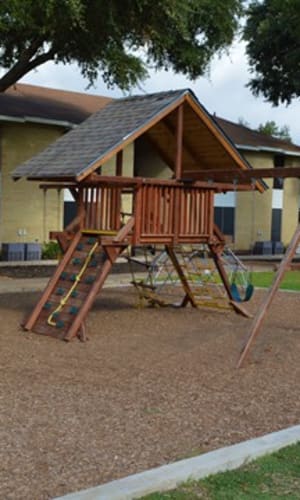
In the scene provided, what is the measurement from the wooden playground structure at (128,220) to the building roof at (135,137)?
33mm

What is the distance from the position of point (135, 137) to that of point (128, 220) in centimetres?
130

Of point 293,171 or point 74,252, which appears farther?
point 74,252

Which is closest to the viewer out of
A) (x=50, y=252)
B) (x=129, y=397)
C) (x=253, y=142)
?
(x=129, y=397)

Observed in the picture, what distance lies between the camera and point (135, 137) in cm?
1105

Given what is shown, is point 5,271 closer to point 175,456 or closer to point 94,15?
point 94,15

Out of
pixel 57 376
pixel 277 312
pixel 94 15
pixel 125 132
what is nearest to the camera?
pixel 57 376

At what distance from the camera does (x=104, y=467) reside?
520 centimetres

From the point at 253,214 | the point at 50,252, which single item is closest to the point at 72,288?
the point at 50,252

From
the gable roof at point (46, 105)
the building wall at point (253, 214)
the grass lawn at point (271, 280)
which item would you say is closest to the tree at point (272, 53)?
the building wall at point (253, 214)

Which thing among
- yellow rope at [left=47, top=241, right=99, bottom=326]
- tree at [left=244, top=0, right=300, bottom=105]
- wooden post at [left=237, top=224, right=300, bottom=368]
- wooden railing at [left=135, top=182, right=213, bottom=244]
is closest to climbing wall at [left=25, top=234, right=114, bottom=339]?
yellow rope at [left=47, top=241, right=99, bottom=326]

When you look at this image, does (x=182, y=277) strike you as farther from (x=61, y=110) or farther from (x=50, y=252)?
(x=61, y=110)

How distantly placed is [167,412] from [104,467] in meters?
1.60

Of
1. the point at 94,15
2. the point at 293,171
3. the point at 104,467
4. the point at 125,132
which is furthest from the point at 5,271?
the point at 104,467

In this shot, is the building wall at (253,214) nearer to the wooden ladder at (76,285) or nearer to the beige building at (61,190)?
the beige building at (61,190)
